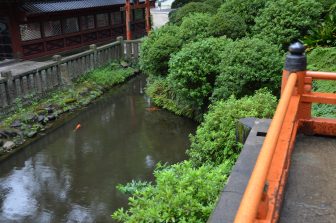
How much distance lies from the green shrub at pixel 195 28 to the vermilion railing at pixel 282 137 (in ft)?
29.0

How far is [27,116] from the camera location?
11.6m

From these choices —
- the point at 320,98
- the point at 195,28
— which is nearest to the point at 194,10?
the point at 195,28

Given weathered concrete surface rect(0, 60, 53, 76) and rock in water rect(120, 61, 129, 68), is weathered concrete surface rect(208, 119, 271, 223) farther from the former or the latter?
rock in water rect(120, 61, 129, 68)

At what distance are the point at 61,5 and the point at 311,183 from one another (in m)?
18.1

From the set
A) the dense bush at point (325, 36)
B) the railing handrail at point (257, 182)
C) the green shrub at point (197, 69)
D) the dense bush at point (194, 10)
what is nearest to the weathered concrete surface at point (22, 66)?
the dense bush at point (194, 10)

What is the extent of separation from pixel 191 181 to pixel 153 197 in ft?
1.62

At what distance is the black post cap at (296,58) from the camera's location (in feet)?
12.2

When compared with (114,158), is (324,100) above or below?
above

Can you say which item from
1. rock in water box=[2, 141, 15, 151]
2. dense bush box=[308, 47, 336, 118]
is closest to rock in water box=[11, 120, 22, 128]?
rock in water box=[2, 141, 15, 151]

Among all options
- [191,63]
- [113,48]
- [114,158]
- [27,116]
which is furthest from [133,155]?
[113,48]

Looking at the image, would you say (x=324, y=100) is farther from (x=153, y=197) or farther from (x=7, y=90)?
(x=7, y=90)

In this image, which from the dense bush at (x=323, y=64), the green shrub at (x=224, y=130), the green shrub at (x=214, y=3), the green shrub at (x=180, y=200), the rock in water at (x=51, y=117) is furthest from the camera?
the green shrub at (x=214, y=3)

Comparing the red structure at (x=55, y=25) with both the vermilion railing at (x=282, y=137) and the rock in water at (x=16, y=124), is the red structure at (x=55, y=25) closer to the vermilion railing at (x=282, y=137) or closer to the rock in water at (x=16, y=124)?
the rock in water at (x=16, y=124)

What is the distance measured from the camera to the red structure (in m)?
17.2
